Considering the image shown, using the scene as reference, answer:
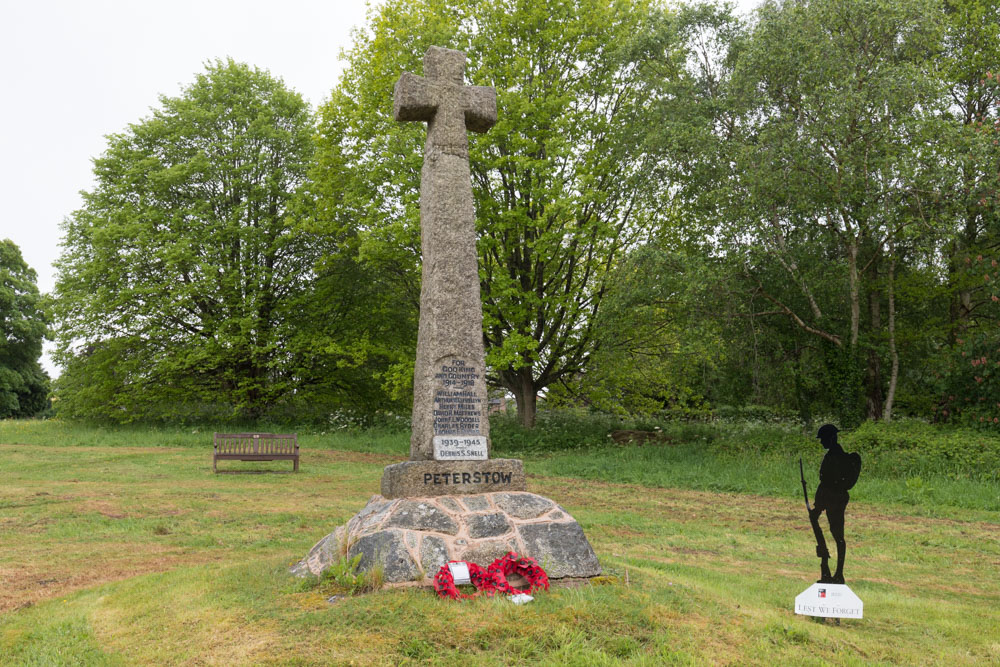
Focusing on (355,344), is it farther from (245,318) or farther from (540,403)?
(540,403)

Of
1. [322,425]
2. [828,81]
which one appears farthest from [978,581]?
[322,425]

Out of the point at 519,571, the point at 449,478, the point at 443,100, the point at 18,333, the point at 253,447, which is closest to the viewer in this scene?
the point at 519,571

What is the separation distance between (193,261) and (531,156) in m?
11.7

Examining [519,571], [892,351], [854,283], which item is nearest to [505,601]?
[519,571]

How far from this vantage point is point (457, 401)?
6.74 meters

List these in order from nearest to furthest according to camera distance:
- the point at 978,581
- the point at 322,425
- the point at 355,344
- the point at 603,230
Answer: the point at 978,581 → the point at 603,230 → the point at 355,344 → the point at 322,425

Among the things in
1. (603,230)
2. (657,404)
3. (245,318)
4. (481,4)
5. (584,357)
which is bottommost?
(657,404)

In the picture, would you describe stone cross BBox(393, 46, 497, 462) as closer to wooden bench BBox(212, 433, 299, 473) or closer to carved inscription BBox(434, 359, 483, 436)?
carved inscription BBox(434, 359, 483, 436)

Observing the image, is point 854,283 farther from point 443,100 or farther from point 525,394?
point 443,100

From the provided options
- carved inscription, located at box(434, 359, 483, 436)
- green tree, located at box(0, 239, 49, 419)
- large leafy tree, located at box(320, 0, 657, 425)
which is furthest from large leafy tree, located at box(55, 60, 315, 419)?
carved inscription, located at box(434, 359, 483, 436)

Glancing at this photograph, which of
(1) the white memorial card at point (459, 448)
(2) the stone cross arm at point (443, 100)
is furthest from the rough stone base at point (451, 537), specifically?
(2) the stone cross arm at point (443, 100)

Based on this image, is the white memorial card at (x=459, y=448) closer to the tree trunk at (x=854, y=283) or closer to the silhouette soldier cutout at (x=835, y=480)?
the silhouette soldier cutout at (x=835, y=480)

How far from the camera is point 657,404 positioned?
20375 mm

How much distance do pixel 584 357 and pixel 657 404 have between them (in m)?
2.95
